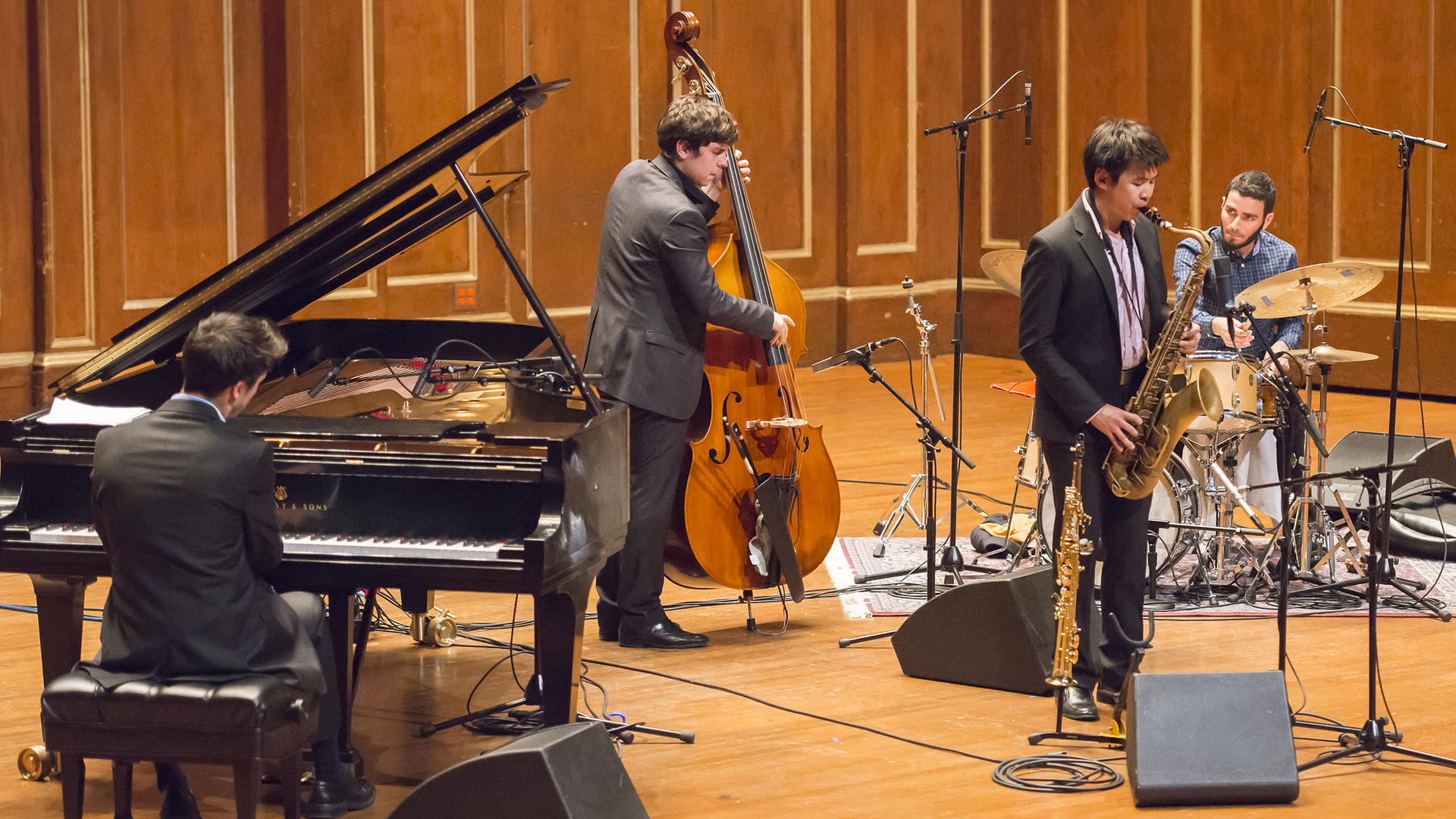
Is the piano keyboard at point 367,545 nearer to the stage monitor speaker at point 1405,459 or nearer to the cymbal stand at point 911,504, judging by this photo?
the cymbal stand at point 911,504

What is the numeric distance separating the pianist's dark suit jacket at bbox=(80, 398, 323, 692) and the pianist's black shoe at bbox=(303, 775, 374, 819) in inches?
18.2

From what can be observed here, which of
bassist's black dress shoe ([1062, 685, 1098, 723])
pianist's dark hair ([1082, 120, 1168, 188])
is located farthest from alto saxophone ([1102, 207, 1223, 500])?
bassist's black dress shoe ([1062, 685, 1098, 723])

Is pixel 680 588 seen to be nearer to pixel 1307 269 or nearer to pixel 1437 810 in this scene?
pixel 1307 269

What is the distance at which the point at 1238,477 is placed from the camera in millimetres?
5719

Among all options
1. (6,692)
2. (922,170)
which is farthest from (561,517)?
(922,170)

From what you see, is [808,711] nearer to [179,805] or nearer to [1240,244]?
[179,805]

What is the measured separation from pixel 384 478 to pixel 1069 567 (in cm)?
166

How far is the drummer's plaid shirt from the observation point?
5.80 meters

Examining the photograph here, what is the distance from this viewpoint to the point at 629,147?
32.9 feet

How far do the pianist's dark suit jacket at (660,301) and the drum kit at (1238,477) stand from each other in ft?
3.84

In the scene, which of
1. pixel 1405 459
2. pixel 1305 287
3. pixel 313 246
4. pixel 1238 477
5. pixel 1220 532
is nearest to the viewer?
pixel 313 246

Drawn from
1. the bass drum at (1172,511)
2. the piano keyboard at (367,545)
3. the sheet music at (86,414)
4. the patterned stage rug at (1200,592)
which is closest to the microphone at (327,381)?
the sheet music at (86,414)

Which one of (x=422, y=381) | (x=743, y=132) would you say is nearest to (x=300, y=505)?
(x=422, y=381)

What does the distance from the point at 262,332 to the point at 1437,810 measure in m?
2.64
